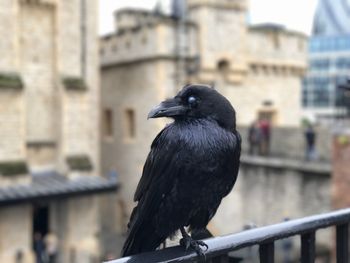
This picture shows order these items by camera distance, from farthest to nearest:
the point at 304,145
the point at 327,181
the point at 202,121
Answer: the point at 304,145 → the point at 327,181 → the point at 202,121

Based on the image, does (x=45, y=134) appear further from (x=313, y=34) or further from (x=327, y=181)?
(x=313, y=34)

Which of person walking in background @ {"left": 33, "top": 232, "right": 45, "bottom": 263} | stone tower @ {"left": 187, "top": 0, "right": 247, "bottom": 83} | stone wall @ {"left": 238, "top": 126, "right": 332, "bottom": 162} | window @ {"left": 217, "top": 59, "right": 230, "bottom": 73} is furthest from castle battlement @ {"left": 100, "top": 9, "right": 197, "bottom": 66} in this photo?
person walking in background @ {"left": 33, "top": 232, "right": 45, "bottom": 263}

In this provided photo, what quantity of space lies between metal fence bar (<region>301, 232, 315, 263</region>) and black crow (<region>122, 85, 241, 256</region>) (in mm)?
403

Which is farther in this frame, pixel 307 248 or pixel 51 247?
pixel 51 247

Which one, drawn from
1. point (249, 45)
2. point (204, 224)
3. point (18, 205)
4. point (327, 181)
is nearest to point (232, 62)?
point (249, 45)

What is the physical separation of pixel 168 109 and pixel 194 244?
0.57m

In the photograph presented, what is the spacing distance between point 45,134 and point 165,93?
5.42 metres

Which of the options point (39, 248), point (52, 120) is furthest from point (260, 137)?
point (39, 248)

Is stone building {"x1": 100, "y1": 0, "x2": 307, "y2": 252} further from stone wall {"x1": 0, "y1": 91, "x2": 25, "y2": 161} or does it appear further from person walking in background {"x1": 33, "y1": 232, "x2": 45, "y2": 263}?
person walking in background {"x1": 33, "y1": 232, "x2": 45, "y2": 263}

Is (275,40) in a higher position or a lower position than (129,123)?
higher

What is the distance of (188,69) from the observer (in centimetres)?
2092

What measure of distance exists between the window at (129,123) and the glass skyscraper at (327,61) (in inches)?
2078

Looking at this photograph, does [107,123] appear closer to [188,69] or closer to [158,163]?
[188,69]

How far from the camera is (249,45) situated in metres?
22.3
